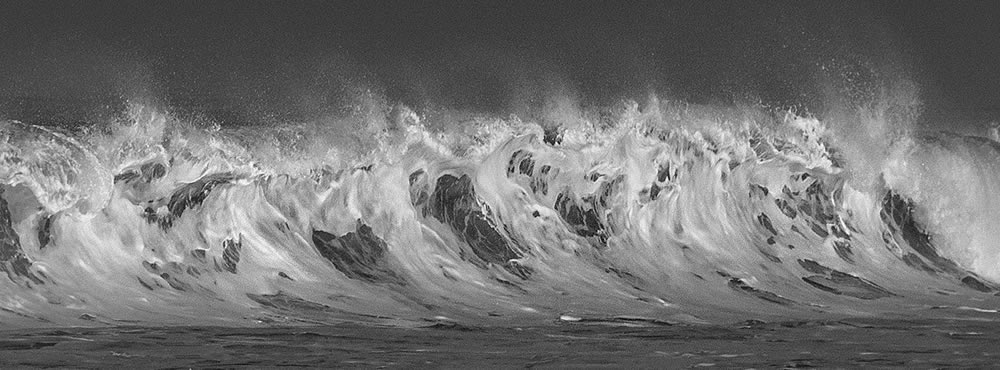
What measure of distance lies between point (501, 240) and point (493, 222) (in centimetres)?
32

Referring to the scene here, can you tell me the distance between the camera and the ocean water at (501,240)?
1303 centimetres

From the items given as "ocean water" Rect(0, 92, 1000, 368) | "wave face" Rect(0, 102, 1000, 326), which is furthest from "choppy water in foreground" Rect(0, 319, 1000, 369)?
"wave face" Rect(0, 102, 1000, 326)

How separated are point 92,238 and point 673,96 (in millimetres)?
7493

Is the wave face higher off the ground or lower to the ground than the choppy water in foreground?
higher

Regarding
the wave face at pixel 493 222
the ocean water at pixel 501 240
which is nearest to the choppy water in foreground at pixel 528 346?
the ocean water at pixel 501 240

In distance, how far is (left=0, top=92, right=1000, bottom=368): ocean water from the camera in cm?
1303

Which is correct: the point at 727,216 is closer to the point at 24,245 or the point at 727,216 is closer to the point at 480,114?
the point at 480,114

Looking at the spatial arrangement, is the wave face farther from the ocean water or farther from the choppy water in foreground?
the choppy water in foreground

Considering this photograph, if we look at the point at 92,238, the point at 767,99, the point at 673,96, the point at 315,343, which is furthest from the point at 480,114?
the point at 315,343

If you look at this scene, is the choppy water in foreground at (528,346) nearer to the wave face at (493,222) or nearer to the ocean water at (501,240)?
the ocean water at (501,240)

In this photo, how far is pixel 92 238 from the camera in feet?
51.9

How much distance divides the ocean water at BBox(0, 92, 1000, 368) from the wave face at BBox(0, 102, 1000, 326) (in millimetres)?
35

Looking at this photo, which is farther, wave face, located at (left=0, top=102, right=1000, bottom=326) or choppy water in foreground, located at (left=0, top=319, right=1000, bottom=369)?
wave face, located at (left=0, top=102, right=1000, bottom=326)

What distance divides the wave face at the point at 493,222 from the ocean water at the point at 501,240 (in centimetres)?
3
